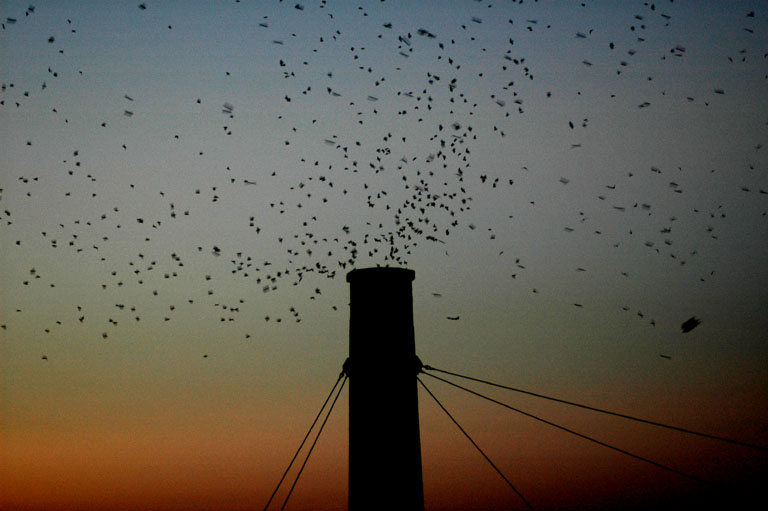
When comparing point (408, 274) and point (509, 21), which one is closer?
point (408, 274)

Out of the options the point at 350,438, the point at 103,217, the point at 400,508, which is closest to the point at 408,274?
the point at 350,438

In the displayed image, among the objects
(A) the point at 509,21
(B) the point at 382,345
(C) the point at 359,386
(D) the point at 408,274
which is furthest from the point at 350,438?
(A) the point at 509,21

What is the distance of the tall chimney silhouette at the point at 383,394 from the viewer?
213 inches

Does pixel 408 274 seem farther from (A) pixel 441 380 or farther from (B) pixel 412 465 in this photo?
(B) pixel 412 465

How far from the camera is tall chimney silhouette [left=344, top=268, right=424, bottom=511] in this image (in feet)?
17.7

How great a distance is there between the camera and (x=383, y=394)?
5.54 metres

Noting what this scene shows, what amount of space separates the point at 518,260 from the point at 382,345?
6613 millimetres

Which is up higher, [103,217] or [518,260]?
[103,217]

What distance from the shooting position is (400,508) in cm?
534

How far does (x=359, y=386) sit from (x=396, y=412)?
1.14 ft

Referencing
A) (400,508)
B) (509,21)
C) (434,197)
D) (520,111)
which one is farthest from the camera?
(434,197)

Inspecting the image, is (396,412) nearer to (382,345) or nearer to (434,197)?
(382,345)

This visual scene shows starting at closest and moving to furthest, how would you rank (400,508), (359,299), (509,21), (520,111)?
1. (400,508)
2. (359,299)
3. (509,21)
4. (520,111)

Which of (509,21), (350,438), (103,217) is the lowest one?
(350,438)
